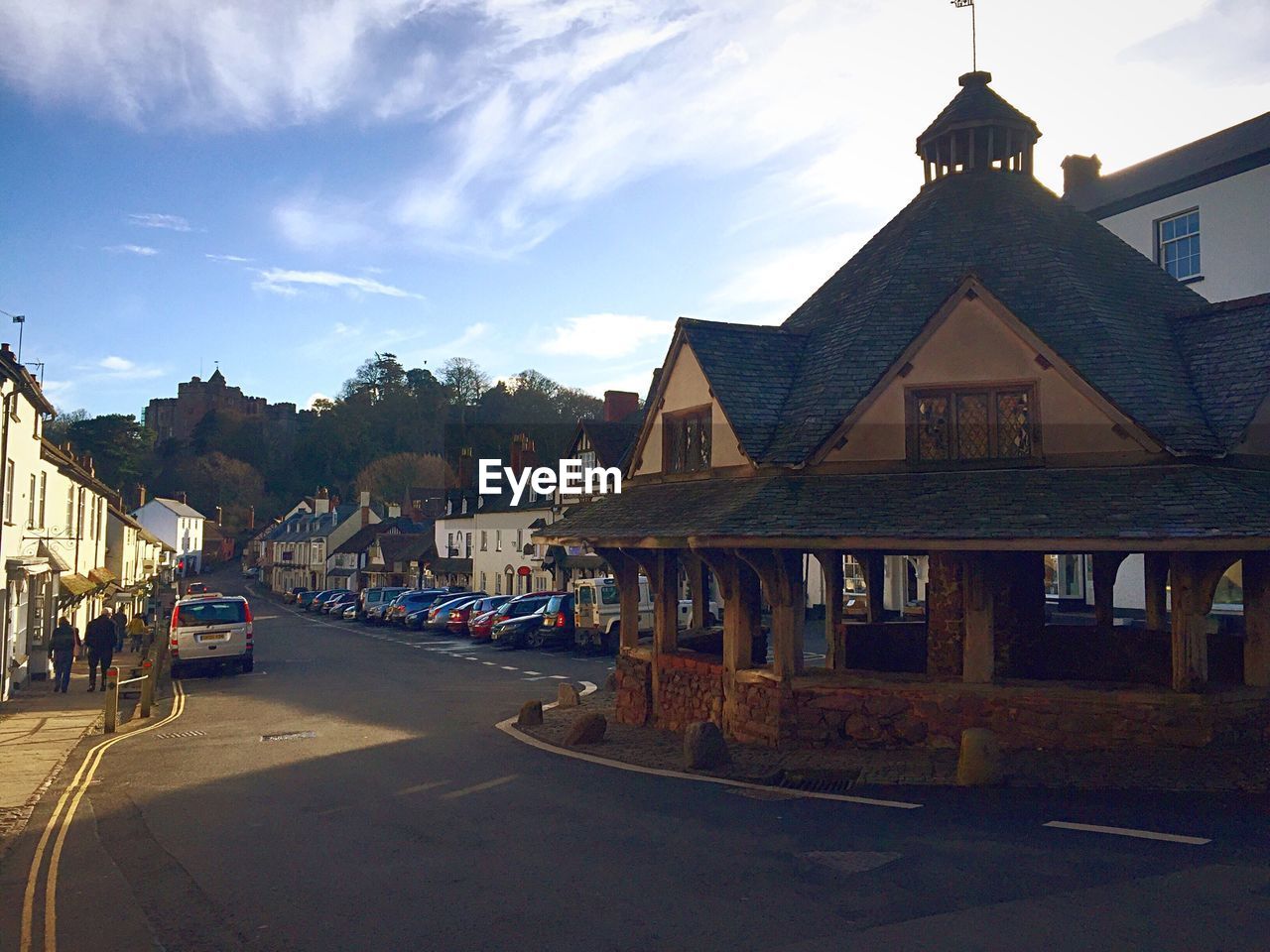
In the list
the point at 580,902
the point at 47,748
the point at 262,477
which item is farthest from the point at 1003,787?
the point at 262,477

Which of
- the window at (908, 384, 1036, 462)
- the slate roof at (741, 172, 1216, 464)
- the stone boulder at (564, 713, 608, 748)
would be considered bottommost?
the stone boulder at (564, 713, 608, 748)

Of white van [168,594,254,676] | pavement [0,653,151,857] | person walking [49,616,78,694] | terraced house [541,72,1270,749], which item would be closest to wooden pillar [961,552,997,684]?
terraced house [541,72,1270,749]

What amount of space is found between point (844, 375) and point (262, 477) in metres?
128

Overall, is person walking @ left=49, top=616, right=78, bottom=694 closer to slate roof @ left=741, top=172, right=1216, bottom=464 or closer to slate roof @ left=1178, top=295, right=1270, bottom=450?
slate roof @ left=741, top=172, right=1216, bottom=464

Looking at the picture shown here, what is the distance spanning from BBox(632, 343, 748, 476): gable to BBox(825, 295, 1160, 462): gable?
1.96m

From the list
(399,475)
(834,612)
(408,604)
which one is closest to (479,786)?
(834,612)

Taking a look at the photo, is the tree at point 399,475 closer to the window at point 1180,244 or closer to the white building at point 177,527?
the white building at point 177,527

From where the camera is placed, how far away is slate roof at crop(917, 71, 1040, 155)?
62.3 ft

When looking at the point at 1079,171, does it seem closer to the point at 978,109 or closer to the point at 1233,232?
the point at 1233,232

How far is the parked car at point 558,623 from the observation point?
31.5 meters

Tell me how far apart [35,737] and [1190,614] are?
1789 centimetres

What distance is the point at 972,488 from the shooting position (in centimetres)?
1327

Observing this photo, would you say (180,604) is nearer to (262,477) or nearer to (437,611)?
(437,611)

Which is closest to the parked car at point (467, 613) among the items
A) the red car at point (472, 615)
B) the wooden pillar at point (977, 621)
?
the red car at point (472, 615)
